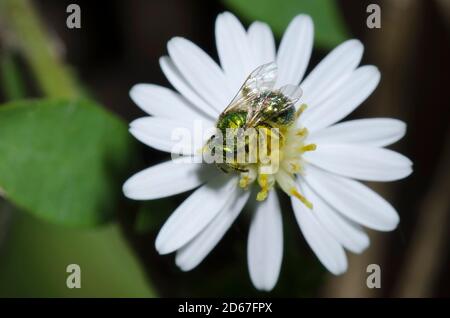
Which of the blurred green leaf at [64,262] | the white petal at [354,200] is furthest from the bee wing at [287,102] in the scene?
the blurred green leaf at [64,262]

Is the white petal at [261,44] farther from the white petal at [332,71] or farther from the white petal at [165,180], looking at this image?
the white petal at [165,180]

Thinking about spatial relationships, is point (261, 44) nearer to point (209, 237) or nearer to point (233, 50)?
point (233, 50)

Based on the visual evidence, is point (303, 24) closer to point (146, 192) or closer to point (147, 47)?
point (146, 192)

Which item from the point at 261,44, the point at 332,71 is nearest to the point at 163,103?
the point at 261,44

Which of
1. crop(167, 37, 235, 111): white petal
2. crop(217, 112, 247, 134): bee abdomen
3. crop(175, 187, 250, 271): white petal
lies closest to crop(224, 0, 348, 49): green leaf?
crop(167, 37, 235, 111): white petal
